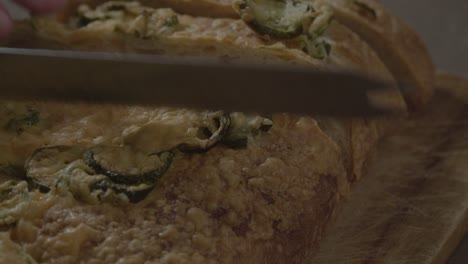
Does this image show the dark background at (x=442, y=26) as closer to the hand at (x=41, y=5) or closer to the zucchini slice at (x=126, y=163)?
the hand at (x=41, y=5)

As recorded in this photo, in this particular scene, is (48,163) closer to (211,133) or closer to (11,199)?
(11,199)

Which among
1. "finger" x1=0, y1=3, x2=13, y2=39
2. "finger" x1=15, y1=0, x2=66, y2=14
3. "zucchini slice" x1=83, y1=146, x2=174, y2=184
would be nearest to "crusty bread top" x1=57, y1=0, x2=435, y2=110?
"finger" x1=15, y1=0, x2=66, y2=14

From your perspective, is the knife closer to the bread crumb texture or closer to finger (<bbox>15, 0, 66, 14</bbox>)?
the bread crumb texture

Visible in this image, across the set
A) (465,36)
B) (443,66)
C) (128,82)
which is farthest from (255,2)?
(465,36)

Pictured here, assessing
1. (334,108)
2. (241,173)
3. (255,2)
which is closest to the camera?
(334,108)

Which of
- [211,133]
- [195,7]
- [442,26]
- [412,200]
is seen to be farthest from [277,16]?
[442,26]

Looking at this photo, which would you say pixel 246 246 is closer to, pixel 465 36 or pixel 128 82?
pixel 128 82

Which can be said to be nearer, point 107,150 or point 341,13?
point 107,150
